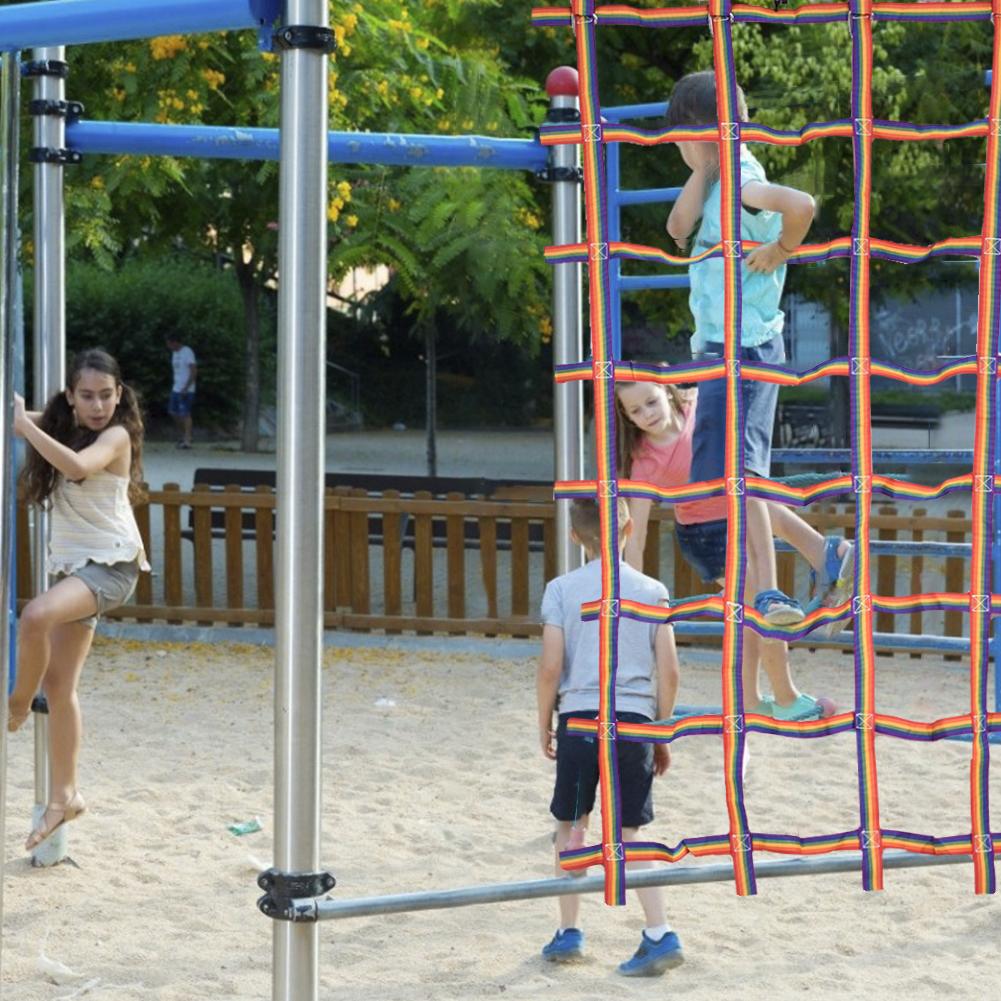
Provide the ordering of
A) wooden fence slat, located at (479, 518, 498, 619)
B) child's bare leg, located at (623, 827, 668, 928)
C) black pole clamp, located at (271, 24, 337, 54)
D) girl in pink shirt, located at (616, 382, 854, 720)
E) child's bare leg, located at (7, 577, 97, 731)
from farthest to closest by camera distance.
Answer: wooden fence slat, located at (479, 518, 498, 619) < child's bare leg, located at (7, 577, 97, 731) < child's bare leg, located at (623, 827, 668, 928) < girl in pink shirt, located at (616, 382, 854, 720) < black pole clamp, located at (271, 24, 337, 54)

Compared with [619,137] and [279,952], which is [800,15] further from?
[279,952]

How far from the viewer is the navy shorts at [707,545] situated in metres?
3.85

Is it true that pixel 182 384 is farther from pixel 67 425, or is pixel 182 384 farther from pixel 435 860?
pixel 67 425

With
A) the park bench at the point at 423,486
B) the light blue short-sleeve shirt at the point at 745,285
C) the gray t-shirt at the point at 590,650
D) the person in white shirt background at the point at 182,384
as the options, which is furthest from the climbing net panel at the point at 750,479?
the person in white shirt background at the point at 182,384

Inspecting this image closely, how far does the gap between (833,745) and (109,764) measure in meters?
2.99

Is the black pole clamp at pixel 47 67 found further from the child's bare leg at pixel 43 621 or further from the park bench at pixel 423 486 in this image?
the park bench at pixel 423 486

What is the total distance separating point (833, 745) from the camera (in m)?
6.66

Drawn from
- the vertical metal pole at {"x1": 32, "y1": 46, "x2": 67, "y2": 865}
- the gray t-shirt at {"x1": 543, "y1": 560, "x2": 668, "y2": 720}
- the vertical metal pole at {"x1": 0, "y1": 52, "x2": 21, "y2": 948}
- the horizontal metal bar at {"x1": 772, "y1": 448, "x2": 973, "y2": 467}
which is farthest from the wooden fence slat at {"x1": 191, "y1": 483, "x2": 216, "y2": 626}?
the vertical metal pole at {"x1": 0, "y1": 52, "x2": 21, "y2": 948}

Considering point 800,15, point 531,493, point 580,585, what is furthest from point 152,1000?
point 531,493

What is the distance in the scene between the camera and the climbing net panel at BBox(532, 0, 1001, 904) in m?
2.56

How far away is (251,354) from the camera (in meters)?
21.4

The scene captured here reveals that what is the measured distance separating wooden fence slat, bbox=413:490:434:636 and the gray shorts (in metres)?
4.50

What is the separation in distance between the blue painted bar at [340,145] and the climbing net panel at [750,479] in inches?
92.7

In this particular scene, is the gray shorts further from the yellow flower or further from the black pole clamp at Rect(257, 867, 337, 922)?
the yellow flower
